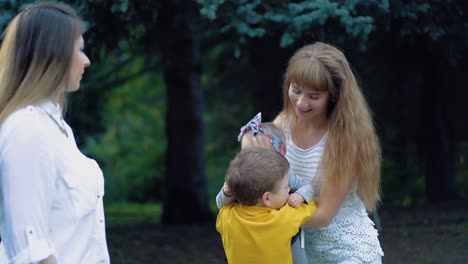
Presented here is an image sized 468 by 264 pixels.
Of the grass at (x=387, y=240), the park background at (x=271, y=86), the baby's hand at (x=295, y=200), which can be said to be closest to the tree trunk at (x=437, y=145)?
the park background at (x=271, y=86)

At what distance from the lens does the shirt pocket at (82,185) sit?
300 centimetres

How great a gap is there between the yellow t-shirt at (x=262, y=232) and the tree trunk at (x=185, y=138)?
20.5 feet

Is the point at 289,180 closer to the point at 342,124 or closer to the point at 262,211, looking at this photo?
the point at 262,211

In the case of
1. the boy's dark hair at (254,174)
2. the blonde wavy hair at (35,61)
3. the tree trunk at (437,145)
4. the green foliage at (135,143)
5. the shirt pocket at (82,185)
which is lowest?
the green foliage at (135,143)

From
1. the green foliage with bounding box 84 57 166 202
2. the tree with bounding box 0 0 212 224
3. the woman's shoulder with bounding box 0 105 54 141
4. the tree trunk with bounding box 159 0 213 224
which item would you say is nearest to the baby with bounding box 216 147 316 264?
the woman's shoulder with bounding box 0 105 54 141

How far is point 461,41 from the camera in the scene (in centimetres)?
775

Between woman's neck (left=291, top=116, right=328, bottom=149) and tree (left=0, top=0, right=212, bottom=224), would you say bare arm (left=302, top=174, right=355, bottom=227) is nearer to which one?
woman's neck (left=291, top=116, right=328, bottom=149)

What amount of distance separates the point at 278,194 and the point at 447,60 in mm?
5260

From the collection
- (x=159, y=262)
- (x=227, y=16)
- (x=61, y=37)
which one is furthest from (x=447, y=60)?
(x=61, y=37)

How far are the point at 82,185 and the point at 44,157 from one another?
19 centimetres

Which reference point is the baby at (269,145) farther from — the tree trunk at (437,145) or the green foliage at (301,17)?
the tree trunk at (437,145)

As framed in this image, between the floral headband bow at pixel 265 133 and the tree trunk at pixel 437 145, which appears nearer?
the floral headband bow at pixel 265 133

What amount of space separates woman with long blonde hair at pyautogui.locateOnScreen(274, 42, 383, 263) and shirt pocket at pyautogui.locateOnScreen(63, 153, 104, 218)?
115 cm

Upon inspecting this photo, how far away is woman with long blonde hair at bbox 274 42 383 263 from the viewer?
12.8ft
